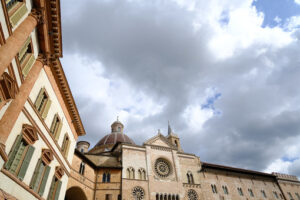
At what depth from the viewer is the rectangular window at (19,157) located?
26.2ft

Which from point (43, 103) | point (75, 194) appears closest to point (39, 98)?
point (43, 103)

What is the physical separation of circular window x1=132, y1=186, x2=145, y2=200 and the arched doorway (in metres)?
5.98

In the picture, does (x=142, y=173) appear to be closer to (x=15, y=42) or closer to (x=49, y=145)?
(x=49, y=145)

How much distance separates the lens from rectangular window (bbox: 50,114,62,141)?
12081 mm

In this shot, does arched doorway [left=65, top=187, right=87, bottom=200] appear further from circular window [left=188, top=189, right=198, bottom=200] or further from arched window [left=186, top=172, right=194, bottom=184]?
arched window [left=186, top=172, right=194, bottom=184]

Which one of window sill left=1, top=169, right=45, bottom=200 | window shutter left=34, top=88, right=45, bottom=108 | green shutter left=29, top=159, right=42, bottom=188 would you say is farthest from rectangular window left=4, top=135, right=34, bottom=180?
window shutter left=34, top=88, right=45, bottom=108

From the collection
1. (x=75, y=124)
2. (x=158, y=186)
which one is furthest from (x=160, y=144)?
(x=75, y=124)

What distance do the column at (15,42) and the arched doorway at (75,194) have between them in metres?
16.3

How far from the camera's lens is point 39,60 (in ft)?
32.5

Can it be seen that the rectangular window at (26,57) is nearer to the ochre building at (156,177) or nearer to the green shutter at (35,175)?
the green shutter at (35,175)

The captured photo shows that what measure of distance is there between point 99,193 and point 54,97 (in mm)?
14385

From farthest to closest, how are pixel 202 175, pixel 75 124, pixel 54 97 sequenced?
pixel 202 175
pixel 75 124
pixel 54 97

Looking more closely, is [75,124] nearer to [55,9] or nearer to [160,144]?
[55,9]

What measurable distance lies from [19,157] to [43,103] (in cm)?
337
